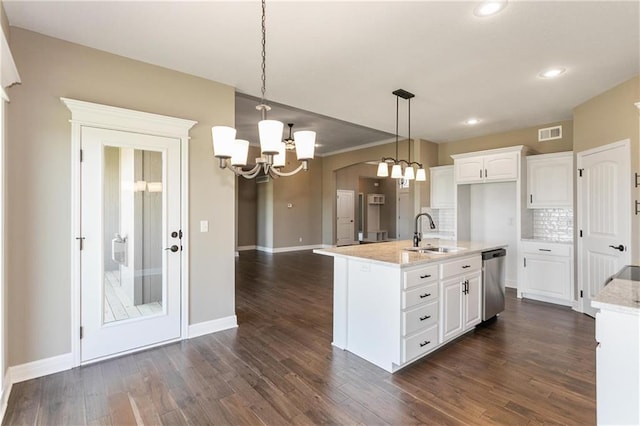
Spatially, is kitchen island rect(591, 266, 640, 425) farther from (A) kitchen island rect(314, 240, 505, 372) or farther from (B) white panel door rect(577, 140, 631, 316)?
(B) white panel door rect(577, 140, 631, 316)

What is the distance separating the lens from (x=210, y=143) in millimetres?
3453

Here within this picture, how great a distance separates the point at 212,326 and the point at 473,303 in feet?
9.36

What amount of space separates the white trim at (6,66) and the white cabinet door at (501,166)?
19.0 feet

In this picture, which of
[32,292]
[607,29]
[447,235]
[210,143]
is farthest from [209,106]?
[447,235]

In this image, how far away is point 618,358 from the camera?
137 cm

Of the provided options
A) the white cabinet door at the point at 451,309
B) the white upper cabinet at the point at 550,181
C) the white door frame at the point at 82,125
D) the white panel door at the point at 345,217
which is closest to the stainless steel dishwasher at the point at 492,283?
the white cabinet door at the point at 451,309

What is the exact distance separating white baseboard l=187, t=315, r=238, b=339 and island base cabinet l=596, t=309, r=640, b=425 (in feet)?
10.4

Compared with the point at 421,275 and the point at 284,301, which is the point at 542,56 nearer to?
the point at 421,275

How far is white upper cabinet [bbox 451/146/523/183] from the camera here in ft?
16.3

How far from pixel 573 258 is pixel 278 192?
7.04m

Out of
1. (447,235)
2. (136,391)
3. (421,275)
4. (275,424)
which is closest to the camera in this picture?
(275,424)

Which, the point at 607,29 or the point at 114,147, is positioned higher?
the point at 607,29

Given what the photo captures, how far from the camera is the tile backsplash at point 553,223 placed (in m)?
4.87

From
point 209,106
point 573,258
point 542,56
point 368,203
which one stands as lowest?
point 573,258
